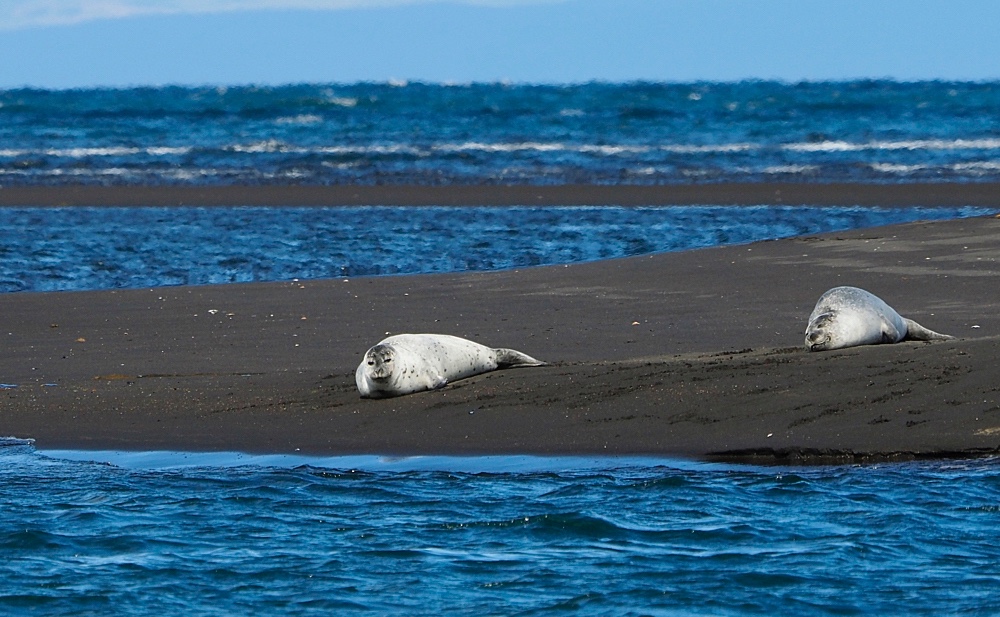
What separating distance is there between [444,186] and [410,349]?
13527 millimetres

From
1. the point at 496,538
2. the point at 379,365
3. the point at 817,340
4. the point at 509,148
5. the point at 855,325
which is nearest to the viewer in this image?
the point at 496,538

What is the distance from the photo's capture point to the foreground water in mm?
4594

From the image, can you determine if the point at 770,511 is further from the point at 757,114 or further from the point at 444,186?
the point at 757,114

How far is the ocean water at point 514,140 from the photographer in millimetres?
22391

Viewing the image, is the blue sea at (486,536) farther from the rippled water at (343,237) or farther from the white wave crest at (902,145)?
the white wave crest at (902,145)

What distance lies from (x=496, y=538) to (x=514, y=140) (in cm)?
2400

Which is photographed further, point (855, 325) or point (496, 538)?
point (855, 325)

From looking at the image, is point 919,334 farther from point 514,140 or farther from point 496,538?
point 514,140

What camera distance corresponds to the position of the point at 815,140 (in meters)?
27.6

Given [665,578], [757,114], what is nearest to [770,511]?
[665,578]

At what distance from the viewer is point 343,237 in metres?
14.6

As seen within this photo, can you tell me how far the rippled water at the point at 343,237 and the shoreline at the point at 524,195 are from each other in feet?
2.40

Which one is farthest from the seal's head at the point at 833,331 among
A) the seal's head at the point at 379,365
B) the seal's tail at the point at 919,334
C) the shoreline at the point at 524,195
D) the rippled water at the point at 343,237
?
the shoreline at the point at 524,195

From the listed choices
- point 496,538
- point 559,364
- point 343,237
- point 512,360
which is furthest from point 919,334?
point 343,237
